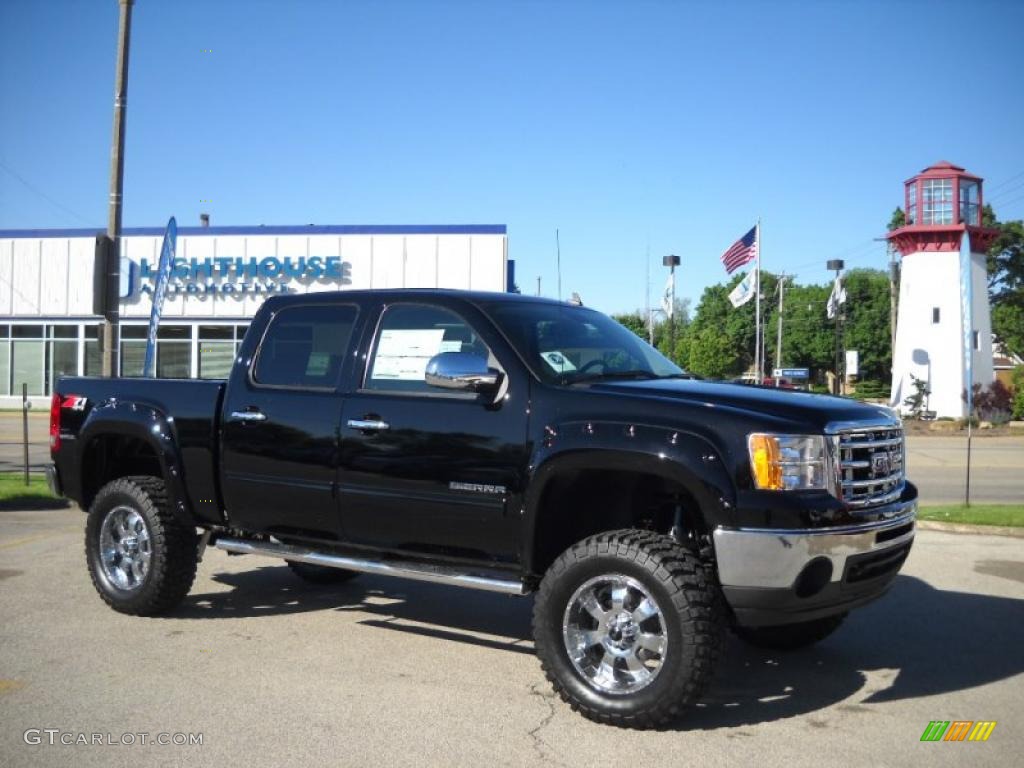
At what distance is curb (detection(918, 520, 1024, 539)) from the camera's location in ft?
33.2

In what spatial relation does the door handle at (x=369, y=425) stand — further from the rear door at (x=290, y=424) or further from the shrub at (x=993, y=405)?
the shrub at (x=993, y=405)

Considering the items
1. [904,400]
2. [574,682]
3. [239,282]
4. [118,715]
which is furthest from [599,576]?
[904,400]

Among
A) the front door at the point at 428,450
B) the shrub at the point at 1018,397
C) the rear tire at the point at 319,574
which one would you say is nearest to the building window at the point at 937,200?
the shrub at the point at 1018,397

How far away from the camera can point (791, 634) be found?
234 inches

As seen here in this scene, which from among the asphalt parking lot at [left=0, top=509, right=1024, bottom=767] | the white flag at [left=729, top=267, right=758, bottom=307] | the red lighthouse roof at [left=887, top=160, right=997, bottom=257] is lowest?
the asphalt parking lot at [left=0, top=509, right=1024, bottom=767]

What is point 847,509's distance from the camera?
14.9 feet

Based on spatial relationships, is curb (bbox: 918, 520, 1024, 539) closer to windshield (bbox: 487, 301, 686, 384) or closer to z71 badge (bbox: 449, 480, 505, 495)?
windshield (bbox: 487, 301, 686, 384)

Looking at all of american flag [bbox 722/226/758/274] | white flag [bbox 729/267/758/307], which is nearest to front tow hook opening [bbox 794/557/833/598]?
american flag [bbox 722/226/758/274]

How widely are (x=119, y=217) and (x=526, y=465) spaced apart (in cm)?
1015

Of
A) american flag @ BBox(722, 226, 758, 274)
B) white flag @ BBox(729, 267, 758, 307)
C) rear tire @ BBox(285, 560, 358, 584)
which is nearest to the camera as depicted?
rear tire @ BBox(285, 560, 358, 584)

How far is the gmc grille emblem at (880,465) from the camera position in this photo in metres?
4.82

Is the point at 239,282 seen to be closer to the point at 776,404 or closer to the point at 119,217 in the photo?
the point at 119,217

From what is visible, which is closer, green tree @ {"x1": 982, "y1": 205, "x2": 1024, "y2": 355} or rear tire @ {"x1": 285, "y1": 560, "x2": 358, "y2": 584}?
rear tire @ {"x1": 285, "y1": 560, "x2": 358, "y2": 584}

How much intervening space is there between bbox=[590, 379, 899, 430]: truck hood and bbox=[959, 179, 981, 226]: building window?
4102 centimetres
